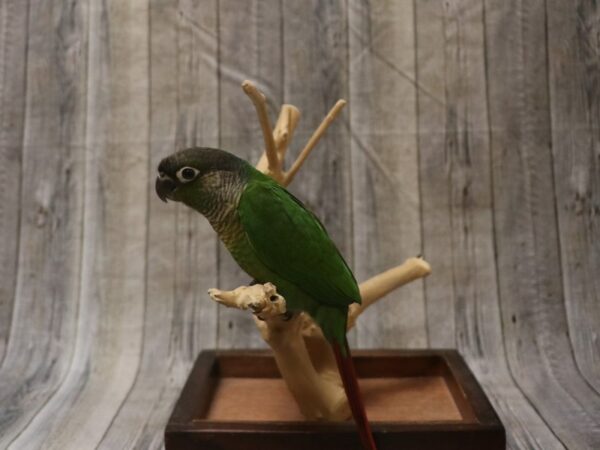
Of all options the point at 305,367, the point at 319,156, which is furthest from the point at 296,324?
the point at 319,156

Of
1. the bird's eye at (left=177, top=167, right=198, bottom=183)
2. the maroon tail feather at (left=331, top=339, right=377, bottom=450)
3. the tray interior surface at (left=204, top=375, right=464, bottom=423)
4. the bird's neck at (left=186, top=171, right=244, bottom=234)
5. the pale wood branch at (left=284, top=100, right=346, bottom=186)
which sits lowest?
the tray interior surface at (left=204, top=375, right=464, bottom=423)

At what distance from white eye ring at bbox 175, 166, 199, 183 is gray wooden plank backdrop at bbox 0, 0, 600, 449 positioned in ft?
1.81

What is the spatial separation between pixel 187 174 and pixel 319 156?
0.57 metres

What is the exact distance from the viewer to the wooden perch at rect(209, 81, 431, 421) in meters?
0.65

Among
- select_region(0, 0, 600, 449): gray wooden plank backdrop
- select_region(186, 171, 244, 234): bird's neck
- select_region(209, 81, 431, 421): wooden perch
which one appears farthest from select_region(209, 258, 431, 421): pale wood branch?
select_region(0, 0, 600, 449): gray wooden plank backdrop

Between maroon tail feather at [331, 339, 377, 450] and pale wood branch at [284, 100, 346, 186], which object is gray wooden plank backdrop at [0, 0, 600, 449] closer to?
pale wood branch at [284, 100, 346, 186]

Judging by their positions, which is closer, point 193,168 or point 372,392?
point 193,168

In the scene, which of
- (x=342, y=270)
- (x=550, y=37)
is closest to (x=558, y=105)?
(x=550, y=37)

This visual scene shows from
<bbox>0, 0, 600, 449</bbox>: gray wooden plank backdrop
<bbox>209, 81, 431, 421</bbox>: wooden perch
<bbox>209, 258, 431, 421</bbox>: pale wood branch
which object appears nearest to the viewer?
→ <bbox>209, 81, 431, 421</bbox>: wooden perch

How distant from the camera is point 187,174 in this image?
0.71m

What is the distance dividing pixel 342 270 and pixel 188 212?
619mm

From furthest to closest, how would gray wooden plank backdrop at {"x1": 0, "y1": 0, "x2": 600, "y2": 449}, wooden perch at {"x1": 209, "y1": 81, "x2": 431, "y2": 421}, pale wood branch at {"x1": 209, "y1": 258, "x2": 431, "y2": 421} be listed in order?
gray wooden plank backdrop at {"x1": 0, "y1": 0, "x2": 600, "y2": 449}, pale wood branch at {"x1": 209, "y1": 258, "x2": 431, "y2": 421}, wooden perch at {"x1": 209, "y1": 81, "x2": 431, "y2": 421}

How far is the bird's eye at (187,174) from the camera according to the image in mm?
713

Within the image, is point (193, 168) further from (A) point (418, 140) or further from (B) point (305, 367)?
(A) point (418, 140)
